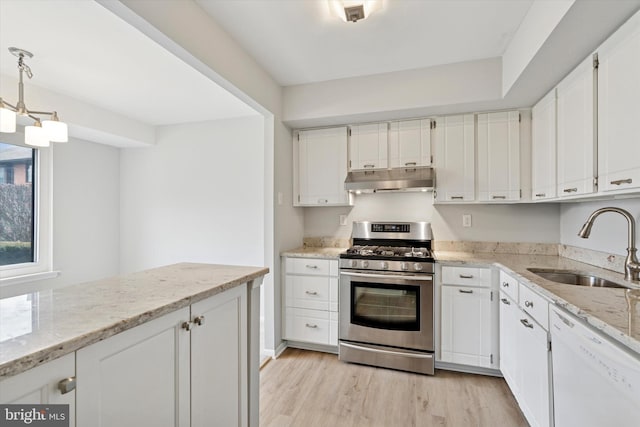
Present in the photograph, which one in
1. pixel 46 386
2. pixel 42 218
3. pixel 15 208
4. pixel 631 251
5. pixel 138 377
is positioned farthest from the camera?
pixel 42 218

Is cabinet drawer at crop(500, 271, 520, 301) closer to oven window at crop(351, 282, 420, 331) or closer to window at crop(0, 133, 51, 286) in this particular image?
oven window at crop(351, 282, 420, 331)

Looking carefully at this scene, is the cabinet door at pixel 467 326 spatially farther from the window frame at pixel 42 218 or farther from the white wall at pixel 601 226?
the window frame at pixel 42 218

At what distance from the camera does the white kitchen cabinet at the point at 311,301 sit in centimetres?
270

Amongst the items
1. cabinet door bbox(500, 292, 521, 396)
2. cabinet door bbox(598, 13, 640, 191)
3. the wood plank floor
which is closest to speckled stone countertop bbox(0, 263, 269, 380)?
the wood plank floor

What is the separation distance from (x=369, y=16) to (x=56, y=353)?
2198 millimetres

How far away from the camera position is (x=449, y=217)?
295 centimetres

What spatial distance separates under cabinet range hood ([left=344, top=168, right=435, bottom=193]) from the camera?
8.62 feet

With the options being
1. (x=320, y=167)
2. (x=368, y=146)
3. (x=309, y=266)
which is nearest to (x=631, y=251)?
(x=368, y=146)

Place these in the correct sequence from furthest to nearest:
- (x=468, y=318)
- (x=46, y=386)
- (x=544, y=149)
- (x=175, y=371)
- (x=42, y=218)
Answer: (x=42, y=218)
(x=468, y=318)
(x=544, y=149)
(x=175, y=371)
(x=46, y=386)

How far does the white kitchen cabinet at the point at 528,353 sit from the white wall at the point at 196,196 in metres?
2.46

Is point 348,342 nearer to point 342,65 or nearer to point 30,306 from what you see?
point 30,306

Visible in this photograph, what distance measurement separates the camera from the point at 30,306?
3.01 feet

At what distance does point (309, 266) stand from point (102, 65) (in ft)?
7.79

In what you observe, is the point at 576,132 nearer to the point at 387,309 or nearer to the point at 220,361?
the point at 387,309
